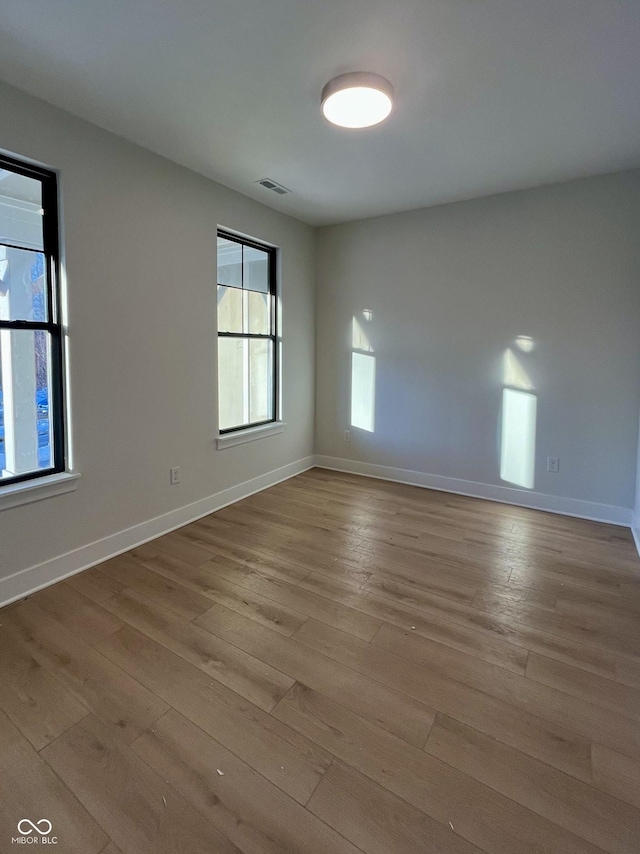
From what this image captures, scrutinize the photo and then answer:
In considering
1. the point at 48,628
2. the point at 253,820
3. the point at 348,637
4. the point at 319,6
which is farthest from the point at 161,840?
the point at 319,6

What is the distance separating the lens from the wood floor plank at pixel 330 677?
5.12 ft

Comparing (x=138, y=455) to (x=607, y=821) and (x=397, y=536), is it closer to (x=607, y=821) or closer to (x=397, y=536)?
(x=397, y=536)

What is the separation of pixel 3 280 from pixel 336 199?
2.67 metres

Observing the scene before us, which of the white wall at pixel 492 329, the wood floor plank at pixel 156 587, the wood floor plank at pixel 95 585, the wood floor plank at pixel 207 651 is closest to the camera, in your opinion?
the wood floor plank at pixel 207 651

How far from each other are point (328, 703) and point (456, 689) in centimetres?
52

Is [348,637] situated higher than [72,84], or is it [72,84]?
[72,84]

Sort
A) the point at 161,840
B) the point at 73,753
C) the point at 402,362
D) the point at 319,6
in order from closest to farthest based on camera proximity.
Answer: the point at 161,840, the point at 73,753, the point at 319,6, the point at 402,362

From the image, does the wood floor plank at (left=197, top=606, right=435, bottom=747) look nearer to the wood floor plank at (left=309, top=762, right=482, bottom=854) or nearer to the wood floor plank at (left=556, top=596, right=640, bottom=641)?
the wood floor plank at (left=309, top=762, right=482, bottom=854)

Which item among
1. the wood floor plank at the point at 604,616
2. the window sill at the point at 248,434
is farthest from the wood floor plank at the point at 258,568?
the wood floor plank at the point at 604,616

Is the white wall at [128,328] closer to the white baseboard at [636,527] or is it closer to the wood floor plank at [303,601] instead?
the wood floor plank at [303,601]

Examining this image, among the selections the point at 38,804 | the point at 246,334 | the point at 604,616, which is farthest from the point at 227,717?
the point at 246,334

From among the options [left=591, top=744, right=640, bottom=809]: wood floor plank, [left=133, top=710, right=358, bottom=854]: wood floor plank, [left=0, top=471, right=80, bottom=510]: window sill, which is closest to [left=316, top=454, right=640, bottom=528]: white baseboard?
[left=591, top=744, right=640, bottom=809]: wood floor plank

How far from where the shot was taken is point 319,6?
5.47ft

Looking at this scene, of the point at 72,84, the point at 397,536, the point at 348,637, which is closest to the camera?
the point at 348,637
